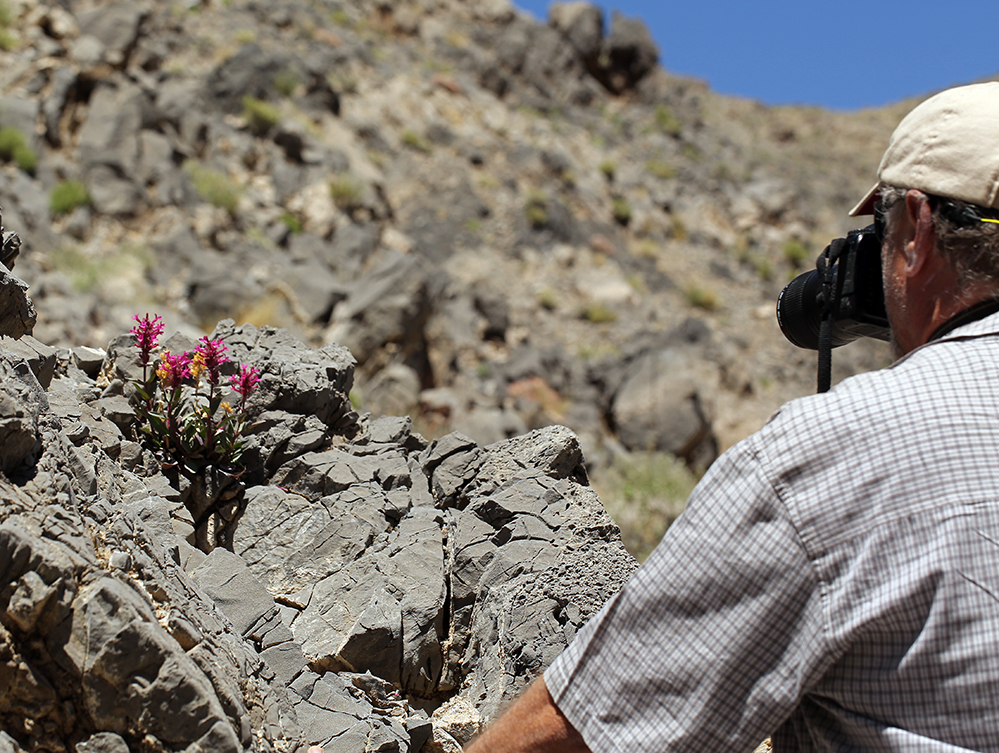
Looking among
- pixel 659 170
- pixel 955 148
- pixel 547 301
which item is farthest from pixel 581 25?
pixel 955 148

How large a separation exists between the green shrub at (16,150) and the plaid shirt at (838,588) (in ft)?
39.9

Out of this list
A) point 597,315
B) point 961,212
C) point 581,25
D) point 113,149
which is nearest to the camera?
point 961,212

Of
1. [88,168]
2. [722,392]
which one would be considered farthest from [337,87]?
[722,392]

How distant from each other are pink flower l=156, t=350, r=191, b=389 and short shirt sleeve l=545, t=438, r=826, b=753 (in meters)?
2.54

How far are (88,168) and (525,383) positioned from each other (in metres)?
7.76

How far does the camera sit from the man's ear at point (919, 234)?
136 centimetres

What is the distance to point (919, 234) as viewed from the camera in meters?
1.38

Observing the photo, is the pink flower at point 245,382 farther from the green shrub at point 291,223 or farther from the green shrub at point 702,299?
the green shrub at point 702,299

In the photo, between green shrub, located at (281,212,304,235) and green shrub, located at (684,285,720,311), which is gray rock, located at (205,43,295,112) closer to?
green shrub, located at (281,212,304,235)

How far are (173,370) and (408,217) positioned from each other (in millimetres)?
14424

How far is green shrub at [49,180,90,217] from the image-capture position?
1064 cm

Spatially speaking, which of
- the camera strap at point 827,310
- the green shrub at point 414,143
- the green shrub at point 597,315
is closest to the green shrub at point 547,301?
the green shrub at point 597,315

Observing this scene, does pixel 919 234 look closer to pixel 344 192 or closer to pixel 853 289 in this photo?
pixel 853 289

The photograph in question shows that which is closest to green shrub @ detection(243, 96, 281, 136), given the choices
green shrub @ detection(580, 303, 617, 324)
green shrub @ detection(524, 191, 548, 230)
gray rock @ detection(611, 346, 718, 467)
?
green shrub @ detection(524, 191, 548, 230)
